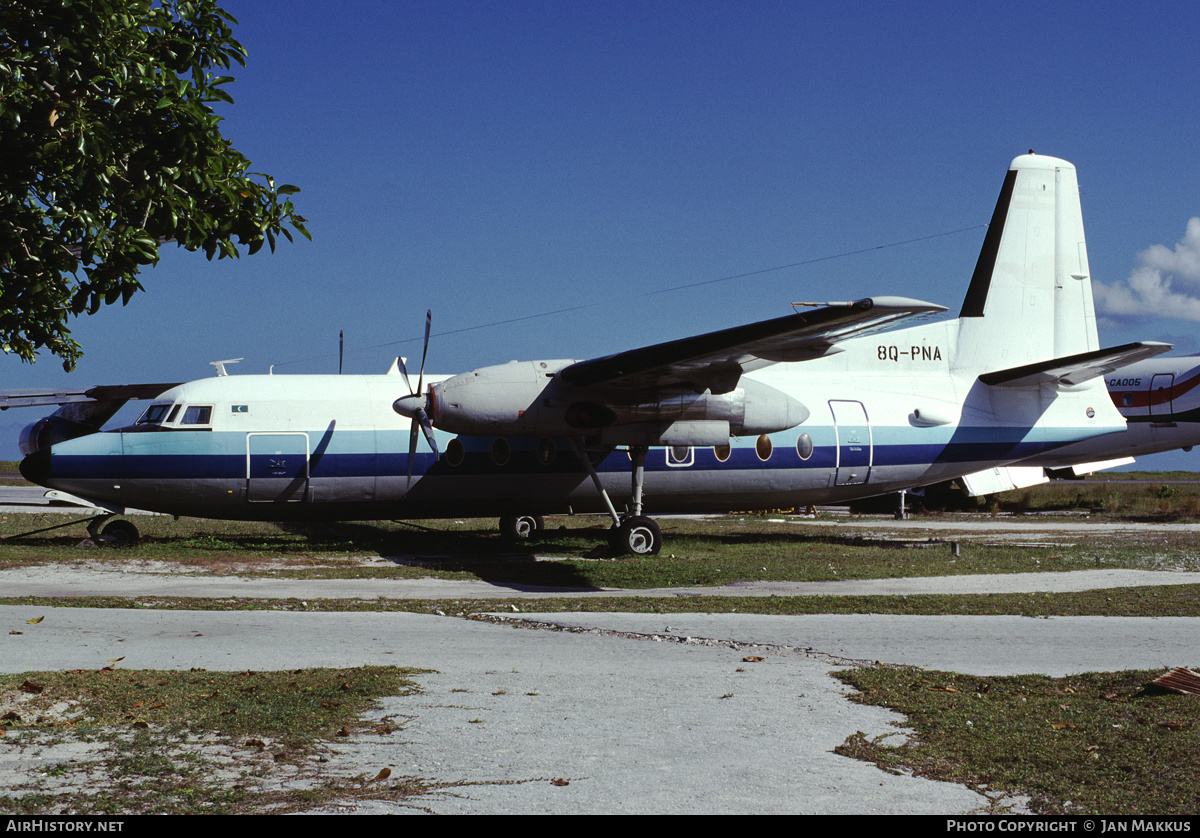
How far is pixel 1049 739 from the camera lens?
21.8ft

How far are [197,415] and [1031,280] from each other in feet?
64.9

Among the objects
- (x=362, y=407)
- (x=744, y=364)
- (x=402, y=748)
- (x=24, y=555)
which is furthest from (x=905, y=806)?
(x=24, y=555)

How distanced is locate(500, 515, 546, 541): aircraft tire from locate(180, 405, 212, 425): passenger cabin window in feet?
23.8

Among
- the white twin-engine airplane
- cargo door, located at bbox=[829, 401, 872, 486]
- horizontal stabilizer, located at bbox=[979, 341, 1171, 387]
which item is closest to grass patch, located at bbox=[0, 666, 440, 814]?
the white twin-engine airplane

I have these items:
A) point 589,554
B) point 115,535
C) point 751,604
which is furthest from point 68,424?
point 751,604

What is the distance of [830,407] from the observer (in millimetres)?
22625

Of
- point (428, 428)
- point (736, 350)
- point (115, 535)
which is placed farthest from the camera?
point (115, 535)

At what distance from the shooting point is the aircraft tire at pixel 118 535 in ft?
66.8

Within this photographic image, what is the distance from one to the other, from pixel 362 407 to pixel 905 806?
16.8 meters

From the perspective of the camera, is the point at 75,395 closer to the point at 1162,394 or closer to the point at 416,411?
the point at 416,411

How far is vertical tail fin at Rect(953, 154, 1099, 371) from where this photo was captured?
23.7 meters

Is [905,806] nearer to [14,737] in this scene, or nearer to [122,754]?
[122,754]

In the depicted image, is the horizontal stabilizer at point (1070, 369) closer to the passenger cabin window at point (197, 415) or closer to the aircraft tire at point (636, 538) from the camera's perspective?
the aircraft tire at point (636, 538)

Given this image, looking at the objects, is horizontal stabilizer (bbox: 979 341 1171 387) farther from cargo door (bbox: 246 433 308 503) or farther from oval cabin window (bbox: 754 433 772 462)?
cargo door (bbox: 246 433 308 503)
